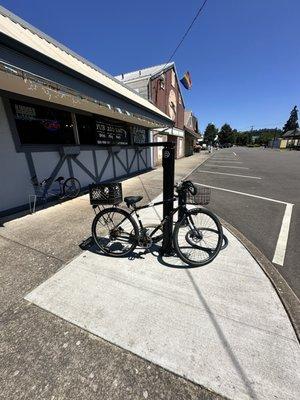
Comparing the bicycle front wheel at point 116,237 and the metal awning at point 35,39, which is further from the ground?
the metal awning at point 35,39

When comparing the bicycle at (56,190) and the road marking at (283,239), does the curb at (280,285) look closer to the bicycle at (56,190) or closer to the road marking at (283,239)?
the road marking at (283,239)

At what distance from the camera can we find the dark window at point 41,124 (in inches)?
214

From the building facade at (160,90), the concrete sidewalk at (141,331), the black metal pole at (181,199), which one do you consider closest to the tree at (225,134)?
the building facade at (160,90)

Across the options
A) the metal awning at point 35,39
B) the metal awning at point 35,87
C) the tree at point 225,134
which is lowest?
the tree at point 225,134

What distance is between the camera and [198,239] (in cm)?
347

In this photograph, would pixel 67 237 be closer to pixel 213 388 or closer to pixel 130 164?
pixel 213 388

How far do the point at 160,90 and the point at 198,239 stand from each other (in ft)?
54.5

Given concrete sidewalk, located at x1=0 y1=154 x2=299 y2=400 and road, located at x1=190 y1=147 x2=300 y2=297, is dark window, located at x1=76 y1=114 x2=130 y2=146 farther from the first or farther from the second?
concrete sidewalk, located at x1=0 y1=154 x2=299 y2=400

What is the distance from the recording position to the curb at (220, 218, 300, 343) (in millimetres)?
2264

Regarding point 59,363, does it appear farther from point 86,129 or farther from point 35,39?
point 86,129

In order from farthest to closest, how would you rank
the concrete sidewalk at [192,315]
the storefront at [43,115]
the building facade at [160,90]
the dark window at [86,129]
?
the building facade at [160,90] → the dark window at [86,129] → the storefront at [43,115] → the concrete sidewalk at [192,315]

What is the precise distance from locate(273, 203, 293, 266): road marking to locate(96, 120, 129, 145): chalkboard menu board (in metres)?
7.09

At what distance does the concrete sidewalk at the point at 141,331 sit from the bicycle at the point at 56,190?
2764 mm

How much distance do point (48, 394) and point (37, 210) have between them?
4950mm
